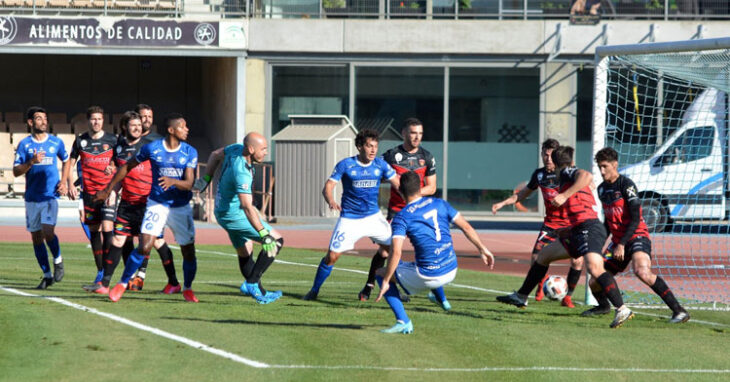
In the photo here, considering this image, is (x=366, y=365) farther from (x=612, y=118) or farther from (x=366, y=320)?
(x=612, y=118)

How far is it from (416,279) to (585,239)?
223cm

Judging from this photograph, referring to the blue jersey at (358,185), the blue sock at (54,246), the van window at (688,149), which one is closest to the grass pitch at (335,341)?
the blue sock at (54,246)

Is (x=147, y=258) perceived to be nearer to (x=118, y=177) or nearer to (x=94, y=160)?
(x=118, y=177)

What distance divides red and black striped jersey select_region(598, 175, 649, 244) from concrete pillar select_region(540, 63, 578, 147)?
719 inches

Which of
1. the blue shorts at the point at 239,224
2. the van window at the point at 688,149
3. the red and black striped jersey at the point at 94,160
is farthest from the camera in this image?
the van window at the point at 688,149

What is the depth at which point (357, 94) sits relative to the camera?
28719 millimetres

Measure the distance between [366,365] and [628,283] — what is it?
8144 mm

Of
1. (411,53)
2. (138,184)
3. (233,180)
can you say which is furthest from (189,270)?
(411,53)

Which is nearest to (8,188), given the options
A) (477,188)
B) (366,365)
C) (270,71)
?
(270,71)

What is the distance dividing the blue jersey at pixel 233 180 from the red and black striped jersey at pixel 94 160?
206 cm

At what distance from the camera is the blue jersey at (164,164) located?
1052 cm

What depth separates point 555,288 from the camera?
458 inches

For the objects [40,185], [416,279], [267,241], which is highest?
[40,185]

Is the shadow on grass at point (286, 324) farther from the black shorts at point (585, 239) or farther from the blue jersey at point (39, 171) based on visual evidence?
the blue jersey at point (39, 171)
